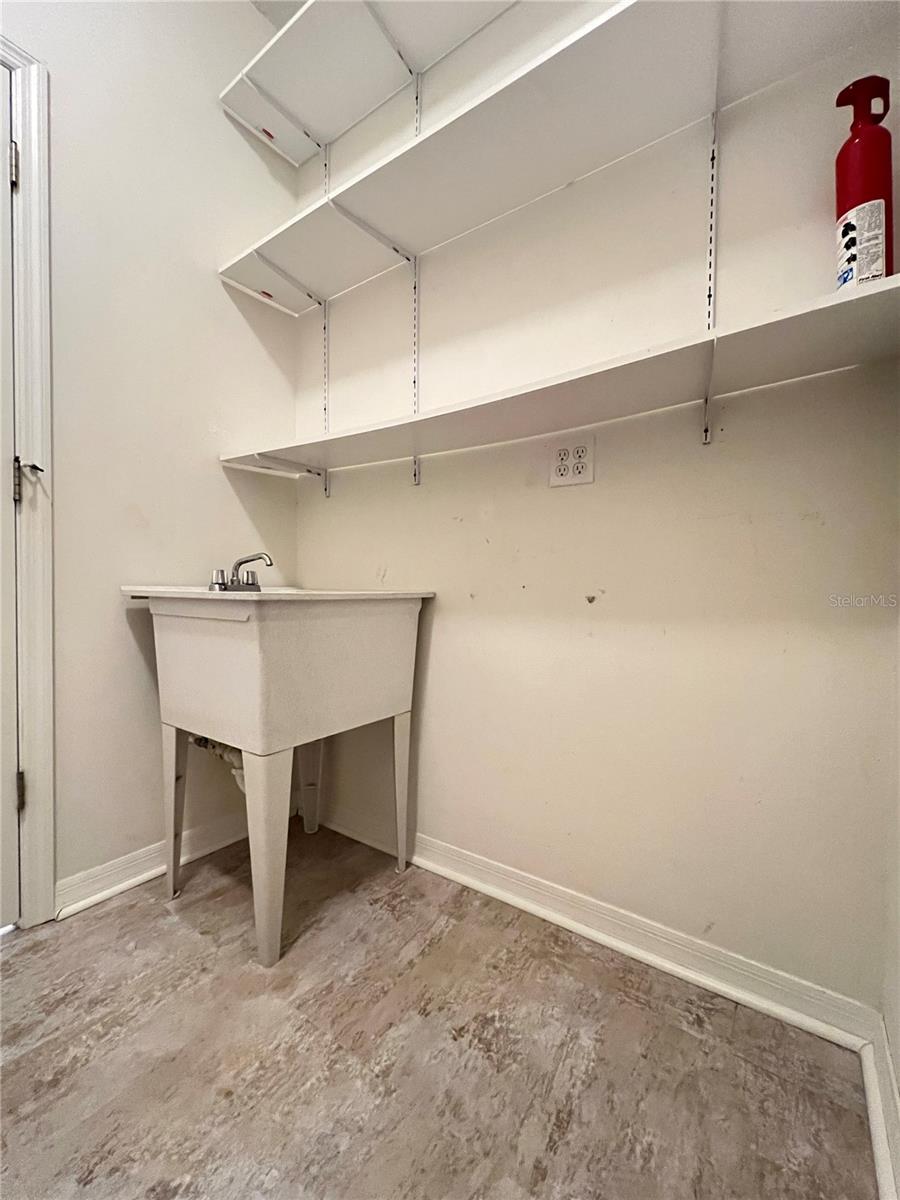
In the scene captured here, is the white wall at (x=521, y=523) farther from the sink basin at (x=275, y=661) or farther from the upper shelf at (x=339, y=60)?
the sink basin at (x=275, y=661)

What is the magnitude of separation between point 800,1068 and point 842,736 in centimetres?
58

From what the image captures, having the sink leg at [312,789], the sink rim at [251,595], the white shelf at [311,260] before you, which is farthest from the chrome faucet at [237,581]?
the white shelf at [311,260]

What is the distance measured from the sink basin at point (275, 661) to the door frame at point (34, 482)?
21 cm

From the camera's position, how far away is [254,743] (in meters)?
1.01

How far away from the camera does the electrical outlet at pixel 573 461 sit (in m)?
1.17

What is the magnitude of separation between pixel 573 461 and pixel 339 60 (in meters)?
1.33

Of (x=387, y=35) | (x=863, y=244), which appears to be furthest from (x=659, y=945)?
(x=387, y=35)

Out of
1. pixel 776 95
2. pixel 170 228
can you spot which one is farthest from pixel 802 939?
pixel 170 228

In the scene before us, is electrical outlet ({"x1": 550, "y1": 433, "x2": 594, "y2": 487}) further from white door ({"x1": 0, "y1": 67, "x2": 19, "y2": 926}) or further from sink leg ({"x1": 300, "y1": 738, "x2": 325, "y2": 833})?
white door ({"x1": 0, "y1": 67, "x2": 19, "y2": 926})

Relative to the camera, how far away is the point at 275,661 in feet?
3.32

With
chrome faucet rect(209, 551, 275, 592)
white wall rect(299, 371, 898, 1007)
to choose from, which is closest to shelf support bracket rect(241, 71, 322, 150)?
white wall rect(299, 371, 898, 1007)

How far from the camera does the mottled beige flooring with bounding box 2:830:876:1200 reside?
687 millimetres

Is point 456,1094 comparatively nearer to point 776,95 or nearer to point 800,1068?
point 800,1068

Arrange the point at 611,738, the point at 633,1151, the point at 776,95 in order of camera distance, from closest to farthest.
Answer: the point at 633,1151 < the point at 776,95 < the point at 611,738
